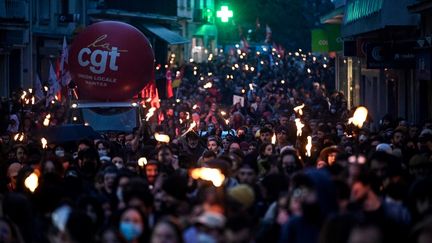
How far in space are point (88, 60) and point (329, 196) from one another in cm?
2076

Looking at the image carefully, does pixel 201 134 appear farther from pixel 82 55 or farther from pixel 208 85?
pixel 208 85

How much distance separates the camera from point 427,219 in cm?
998

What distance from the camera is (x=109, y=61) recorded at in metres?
31.0

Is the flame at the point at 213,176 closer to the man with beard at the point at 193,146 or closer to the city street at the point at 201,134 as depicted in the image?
the city street at the point at 201,134

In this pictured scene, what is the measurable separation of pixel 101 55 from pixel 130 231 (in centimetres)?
2044

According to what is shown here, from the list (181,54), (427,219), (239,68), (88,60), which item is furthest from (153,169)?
(181,54)

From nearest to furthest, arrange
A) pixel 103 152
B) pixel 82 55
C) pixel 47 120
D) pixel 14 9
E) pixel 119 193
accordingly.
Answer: pixel 119 193 → pixel 103 152 → pixel 82 55 → pixel 47 120 → pixel 14 9

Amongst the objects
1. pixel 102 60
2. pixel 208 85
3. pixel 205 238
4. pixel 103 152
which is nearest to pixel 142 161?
pixel 103 152

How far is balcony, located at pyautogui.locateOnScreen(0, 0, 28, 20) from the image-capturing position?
153 feet

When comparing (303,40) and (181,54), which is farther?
(303,40)

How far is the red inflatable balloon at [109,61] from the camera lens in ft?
102

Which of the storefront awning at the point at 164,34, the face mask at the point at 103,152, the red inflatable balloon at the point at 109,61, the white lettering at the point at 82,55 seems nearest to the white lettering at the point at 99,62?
the red inflatable balloon at the point at 109,61

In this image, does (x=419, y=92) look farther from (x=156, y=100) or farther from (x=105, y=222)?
(x=105, y=222)

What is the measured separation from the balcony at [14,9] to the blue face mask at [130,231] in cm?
3622
